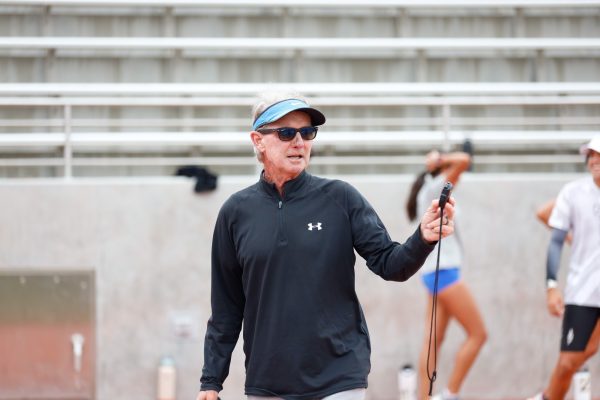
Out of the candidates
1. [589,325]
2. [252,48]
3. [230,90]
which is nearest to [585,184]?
[589,325]

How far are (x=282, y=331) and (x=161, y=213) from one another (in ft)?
15.8

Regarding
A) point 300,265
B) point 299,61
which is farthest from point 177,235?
point 300,265

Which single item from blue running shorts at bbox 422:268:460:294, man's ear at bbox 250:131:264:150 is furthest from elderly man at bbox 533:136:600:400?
man's ear at bbox 250:131:264:150

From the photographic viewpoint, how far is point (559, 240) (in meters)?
5.71

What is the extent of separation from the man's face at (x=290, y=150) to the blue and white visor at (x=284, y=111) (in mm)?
27

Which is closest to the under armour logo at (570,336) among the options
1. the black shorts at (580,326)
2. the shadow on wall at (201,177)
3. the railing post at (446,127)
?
the black shorts at (580,326)

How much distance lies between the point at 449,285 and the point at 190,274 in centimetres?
226

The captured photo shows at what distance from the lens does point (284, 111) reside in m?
3.36

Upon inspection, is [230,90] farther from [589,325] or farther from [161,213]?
[589,325]

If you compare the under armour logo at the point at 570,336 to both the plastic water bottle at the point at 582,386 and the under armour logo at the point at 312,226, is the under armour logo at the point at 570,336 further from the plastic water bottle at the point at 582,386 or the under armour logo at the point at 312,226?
the under armour logo at the point at 312,226

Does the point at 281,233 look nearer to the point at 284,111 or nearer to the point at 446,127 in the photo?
the point at 284,111

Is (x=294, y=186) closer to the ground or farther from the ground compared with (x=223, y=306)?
farther from the ground

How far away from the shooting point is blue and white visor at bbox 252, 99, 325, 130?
3.36 m

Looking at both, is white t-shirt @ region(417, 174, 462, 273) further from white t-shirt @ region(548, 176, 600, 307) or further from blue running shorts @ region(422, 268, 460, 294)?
white t-shirt @ region(548, 176, 600, 307)
